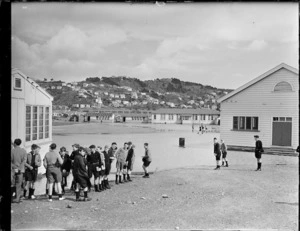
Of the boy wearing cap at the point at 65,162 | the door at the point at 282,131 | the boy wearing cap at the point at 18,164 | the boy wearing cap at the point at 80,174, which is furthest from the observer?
the door at the point at 282,131

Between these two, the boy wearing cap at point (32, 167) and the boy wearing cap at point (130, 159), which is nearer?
the boy wearing cap at point (32, 167)

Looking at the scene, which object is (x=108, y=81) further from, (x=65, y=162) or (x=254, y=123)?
(x=254, y=123)

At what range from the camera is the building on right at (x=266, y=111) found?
603 cm

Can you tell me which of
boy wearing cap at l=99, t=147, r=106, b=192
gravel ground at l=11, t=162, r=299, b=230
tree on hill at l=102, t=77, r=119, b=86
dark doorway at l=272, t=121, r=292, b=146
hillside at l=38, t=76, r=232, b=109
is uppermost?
tree on hill at l=102, t=77, r=119, b=86

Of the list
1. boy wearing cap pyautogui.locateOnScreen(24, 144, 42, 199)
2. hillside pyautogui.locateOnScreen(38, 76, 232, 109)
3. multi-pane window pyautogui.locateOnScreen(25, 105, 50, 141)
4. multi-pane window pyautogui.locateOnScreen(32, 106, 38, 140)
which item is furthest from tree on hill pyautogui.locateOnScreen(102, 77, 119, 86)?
boy wearing cap pyautogui.locateOnScreen(24, 144, 42, 199)

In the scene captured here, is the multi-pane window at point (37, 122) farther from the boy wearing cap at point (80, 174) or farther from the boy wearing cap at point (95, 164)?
the boy wearing cap at point (95, 164)

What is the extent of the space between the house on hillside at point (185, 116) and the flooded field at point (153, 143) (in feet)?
1.40

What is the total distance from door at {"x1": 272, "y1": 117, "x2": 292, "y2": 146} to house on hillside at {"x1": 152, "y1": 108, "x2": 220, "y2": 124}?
2.41 meters

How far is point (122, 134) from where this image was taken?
6.57 metres

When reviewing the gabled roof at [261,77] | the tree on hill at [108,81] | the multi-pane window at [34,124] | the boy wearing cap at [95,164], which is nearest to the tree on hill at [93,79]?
the tree on hill at [108,81]

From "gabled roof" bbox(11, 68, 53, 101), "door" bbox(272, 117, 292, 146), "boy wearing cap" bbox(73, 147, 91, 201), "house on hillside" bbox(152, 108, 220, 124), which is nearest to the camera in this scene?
"gabled roof" bbox(11, 68, 53, 101)

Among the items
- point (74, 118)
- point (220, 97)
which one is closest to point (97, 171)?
point (74, 118)

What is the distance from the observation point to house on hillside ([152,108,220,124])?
301 inches

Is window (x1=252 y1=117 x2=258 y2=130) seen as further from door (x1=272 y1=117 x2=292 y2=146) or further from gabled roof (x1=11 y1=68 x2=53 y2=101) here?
gabled roof (x1=11 y1=68 x2=53 y2=101)
